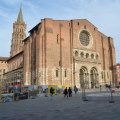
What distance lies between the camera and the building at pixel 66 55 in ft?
151

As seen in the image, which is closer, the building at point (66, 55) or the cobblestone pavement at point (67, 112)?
the cobblestone pavement at point (67, 112)

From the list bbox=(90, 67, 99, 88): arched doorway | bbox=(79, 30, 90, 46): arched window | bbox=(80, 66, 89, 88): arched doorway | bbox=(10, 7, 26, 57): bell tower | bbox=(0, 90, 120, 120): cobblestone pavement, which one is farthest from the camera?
bbox=(10, 7, 26, 57): bell tower

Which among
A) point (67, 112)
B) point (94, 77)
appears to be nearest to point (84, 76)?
point (94, 77)

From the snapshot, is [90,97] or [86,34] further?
[86,34]

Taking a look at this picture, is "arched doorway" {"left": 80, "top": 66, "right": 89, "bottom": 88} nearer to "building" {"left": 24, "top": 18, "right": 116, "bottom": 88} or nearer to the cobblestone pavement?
"building" {"left": 24, "top": 18, "right": 116, "bottom": 88}

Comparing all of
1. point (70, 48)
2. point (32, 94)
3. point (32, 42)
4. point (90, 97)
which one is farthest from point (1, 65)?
point (90, 97)

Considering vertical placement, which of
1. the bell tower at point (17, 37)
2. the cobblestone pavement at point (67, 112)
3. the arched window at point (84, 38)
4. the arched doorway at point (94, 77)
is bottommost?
the cobblestone pavement at point (67, 112)

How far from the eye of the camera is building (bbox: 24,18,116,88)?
46.1m

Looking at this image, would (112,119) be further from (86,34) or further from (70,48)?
(86,34)

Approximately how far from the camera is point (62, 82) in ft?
155

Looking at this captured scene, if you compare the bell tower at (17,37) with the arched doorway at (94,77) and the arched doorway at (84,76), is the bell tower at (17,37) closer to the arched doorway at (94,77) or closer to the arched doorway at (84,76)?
the arched doorway at (94,77)

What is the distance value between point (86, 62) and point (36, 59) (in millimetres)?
13936

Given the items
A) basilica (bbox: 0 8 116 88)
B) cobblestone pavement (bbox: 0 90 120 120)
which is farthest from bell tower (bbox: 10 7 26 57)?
cobblestone pavement (bbox: 0 90 120 120)

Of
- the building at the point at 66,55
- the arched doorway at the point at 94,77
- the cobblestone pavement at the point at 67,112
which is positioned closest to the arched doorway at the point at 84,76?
the building at the point at 66,55
